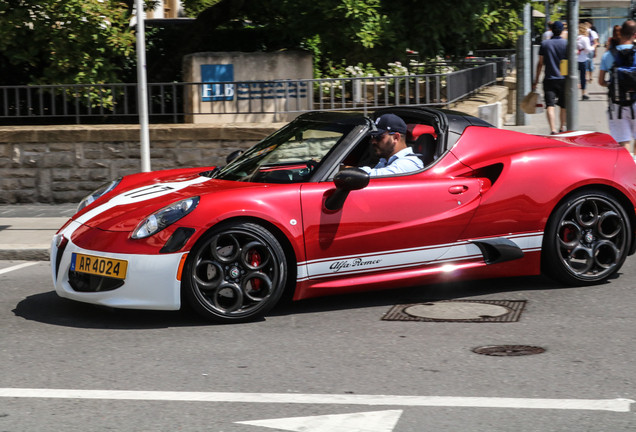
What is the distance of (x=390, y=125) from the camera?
6336 millimetres

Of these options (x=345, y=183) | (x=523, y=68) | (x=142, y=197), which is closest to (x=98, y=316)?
(x=142, y=197)

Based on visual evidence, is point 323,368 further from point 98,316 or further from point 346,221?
point 98,316

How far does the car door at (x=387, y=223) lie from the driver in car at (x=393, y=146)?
141mm

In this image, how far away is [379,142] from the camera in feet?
20.7

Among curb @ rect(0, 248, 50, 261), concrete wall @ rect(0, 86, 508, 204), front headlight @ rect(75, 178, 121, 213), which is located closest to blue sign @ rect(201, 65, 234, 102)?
concrete wall @ rect(0, 86, 508, 204)

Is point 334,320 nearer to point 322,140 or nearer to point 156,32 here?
point 322,140

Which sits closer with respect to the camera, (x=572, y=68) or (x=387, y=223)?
(x=387, y=223)

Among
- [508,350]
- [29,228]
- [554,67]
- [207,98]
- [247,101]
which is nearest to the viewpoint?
[508,350]

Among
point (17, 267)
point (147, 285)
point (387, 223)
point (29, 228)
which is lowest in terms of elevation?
point (17, 267)

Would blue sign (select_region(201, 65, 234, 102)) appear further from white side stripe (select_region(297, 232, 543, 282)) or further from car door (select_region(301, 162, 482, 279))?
white side stripe (select_region(297, 232, 543, 282))

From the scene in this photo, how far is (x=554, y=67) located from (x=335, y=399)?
11.4m

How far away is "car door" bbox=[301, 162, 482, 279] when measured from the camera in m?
5.77

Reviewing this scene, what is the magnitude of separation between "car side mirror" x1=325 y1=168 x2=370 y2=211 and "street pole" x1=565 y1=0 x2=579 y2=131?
7.08 meters

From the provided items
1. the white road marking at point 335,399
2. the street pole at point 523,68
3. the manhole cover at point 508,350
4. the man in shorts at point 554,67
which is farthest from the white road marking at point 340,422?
the street pole at point 523,68
